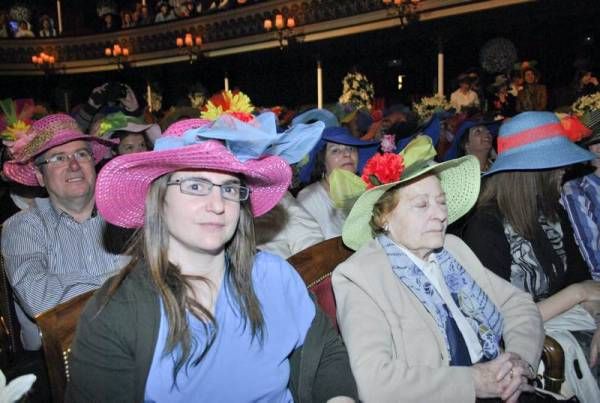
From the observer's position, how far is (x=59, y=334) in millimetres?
1562

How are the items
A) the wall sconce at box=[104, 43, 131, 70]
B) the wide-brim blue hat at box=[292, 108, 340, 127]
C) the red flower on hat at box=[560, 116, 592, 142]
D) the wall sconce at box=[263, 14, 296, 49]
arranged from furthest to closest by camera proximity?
the wall sconce at box=[104, 43, 131, 70]
the wall sconce at box=[263, 14, 296, 49]
the wide-brim blue hat at box=[292, 108, 340, 127]
the red flower on hat at box=[560, 116, 592, 142]

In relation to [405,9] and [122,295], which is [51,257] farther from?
[405,9]

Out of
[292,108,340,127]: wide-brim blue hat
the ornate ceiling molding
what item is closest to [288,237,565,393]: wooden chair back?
[292,108,340,127]: wide-brim blue hat

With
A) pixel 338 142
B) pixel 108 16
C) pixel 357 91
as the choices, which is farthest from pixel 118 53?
pixel 338 142

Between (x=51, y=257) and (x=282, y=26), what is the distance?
10994 millimetres

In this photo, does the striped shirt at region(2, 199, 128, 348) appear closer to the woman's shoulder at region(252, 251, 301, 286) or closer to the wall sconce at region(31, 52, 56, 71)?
the woman's shoulder at region(252, 251, 301, 286)

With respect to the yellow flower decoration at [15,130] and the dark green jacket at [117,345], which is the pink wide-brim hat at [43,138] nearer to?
the yellow flower decoration at [15,130]

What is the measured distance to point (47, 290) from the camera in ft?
7.49

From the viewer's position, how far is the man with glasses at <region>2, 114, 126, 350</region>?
7.68 ft

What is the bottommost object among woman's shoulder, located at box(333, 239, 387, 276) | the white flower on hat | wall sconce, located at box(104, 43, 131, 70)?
woman's shoulder, located at box(333, 239, 387, 276)

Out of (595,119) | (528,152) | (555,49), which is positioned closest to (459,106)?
(555,49)

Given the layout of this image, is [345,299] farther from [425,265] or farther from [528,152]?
[528,152]

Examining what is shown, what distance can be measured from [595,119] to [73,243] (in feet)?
11.3

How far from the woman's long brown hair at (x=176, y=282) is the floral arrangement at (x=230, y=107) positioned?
251mm
